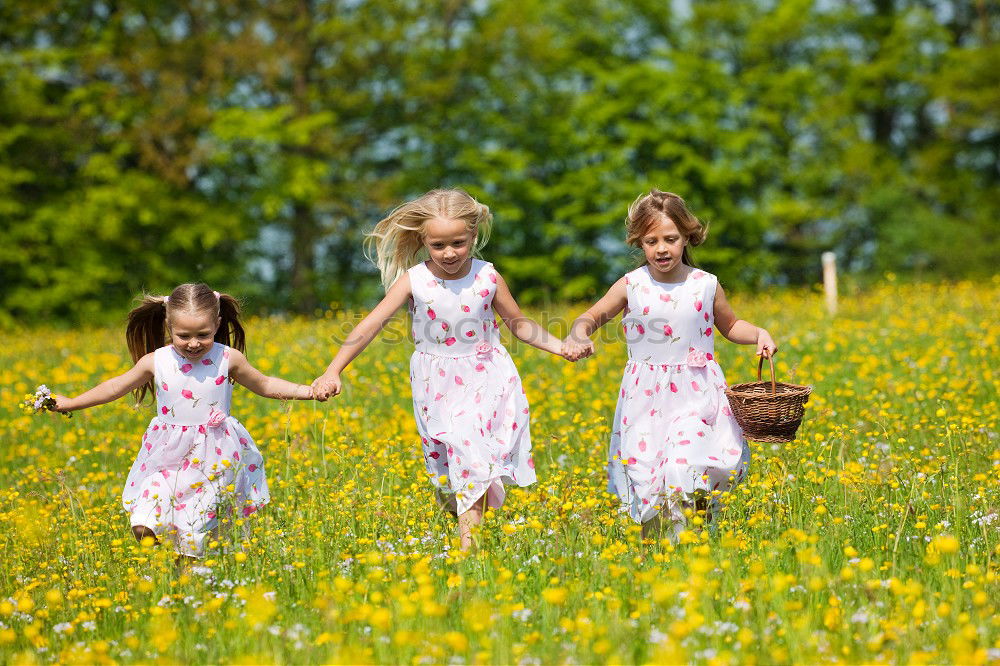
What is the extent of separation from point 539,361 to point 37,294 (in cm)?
1979

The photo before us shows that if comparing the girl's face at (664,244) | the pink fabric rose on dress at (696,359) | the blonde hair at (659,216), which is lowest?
the pink fabric rose on dress at (696,359)

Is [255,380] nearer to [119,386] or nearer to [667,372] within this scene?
[119,386]

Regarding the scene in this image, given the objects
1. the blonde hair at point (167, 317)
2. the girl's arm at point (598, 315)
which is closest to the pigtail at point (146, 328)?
the blonde hair at point (167, 317)

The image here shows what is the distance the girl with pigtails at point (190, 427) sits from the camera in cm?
475

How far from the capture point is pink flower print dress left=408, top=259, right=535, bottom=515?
16.3 ft

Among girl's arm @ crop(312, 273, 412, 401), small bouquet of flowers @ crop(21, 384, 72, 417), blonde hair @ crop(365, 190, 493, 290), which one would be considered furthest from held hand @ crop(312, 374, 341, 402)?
small bouquet of flowers @ crop(21, 384, 72, 417)

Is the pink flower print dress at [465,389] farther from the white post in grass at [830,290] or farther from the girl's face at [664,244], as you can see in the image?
the white post in grass at [830,290]

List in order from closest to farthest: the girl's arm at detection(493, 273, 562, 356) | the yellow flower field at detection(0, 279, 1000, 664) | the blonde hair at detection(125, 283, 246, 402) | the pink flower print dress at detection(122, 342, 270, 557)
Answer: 1. the yellow flower field at detection(0, 279, 1000, 664)
2. the pink flower print dress at detection(122, 342, 270, 557)
3. the blonde hair at detection(125, 283, 246, 402)
4. the girl's arm at detection(493, 273, 562, 356)

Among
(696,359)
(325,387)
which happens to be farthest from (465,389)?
(696,359)

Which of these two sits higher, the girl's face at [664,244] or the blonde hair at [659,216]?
the blonde hair at [659,216]

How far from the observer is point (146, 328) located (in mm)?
5234

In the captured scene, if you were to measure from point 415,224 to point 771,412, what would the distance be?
1929 millimetres

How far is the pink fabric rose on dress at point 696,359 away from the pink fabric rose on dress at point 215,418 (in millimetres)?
2189

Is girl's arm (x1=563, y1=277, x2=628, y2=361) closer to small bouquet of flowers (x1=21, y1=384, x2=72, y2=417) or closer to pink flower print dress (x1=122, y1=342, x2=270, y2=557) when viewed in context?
pink flower print dress (x1=122, y1=342, x2=270, y2=557)
